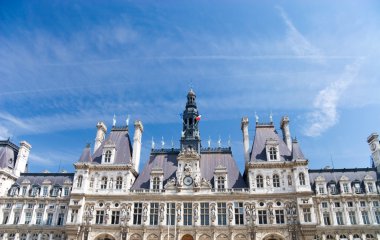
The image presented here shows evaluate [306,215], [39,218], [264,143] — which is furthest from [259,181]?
[39,218]

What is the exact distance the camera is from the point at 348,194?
5700cm

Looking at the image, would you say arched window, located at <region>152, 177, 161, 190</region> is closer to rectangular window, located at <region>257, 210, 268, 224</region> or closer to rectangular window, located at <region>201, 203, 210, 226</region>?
rectangular window, located at <region>201, 203, 210, 226</region>

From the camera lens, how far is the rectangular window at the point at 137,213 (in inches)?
2185

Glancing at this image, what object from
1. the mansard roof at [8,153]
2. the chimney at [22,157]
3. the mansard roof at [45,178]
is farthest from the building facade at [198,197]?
the chimney at [22,157]

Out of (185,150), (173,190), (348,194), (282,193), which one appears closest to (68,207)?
(173,190)

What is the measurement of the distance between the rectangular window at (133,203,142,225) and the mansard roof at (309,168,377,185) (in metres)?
31.9

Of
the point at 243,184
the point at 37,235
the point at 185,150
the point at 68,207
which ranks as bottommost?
the point at 37,235

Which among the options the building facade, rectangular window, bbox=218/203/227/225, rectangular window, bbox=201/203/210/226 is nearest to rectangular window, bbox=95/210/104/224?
the building facade

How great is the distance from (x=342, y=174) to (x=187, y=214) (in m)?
30.6

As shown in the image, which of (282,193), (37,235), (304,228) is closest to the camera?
(304,228)

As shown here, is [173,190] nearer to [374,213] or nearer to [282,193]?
[282,193]

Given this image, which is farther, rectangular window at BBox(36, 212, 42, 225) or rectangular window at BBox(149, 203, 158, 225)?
rectangular window at BBox(36, 212, 42, 225)

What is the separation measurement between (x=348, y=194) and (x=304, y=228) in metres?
11.9

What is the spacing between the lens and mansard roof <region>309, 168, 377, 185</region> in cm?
6059
